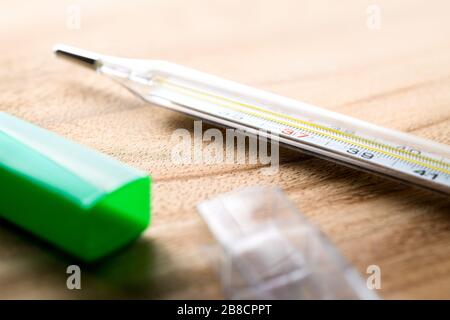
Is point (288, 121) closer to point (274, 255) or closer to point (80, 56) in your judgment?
point (274, 255)

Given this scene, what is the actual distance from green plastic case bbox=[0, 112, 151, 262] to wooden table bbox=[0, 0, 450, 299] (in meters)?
0.03

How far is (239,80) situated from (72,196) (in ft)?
1.75

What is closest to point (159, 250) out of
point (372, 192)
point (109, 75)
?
point (372, 192)

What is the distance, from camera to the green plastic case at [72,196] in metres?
0.72

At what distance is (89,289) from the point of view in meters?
0.73

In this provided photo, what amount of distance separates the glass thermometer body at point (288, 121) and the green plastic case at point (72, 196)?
26 cm

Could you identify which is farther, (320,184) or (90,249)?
(320,184)

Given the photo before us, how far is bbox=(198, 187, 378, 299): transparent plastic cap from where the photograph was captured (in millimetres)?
707

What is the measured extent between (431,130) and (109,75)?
21.0 inches

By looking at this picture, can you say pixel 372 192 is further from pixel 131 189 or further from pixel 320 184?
pixel 131 189

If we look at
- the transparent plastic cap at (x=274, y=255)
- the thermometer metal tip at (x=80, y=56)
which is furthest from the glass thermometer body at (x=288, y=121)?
the transparent plastic cap at (x=274, y=255)

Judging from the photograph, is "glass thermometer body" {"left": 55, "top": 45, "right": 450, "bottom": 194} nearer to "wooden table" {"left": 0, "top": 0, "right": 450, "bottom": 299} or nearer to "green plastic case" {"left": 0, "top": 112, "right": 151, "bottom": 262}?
"wooden table" {"left": 0, "top": 0, "right": 450, "bottom": 299}

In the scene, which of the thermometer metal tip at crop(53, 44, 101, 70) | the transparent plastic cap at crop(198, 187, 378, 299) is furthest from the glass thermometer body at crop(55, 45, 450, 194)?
the transparent plastic cap at crop(198, 187, 378, 299)
